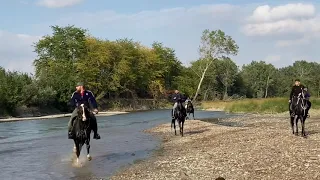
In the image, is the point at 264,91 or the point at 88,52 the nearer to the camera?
the point at 88,52

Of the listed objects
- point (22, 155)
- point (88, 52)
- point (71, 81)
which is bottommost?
point (22, 155)

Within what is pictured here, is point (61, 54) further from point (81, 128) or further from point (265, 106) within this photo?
point (81, 128)

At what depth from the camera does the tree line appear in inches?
2645

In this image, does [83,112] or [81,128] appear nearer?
[83,112]

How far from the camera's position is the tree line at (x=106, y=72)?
67188 millimetres

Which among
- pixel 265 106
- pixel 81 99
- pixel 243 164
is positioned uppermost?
pixel 81 99

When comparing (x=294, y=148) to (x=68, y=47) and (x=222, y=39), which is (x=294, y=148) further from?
(x=222, y=39)

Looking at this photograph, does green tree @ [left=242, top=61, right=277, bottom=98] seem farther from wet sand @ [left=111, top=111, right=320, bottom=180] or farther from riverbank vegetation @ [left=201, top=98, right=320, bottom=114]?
wet sand @ [left=111, top=111, right=320, bottom=180]

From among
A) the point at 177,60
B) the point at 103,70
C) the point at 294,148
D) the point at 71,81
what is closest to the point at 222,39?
the point at 177,60

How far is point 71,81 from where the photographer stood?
7612 cm

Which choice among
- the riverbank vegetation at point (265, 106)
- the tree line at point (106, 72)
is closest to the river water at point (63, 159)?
the riverbank vegetation at point (265, 106)

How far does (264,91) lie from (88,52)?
7425 centimetres

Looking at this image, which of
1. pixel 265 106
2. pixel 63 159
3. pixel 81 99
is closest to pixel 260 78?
pixel 265 106

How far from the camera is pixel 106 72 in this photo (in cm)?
8531
